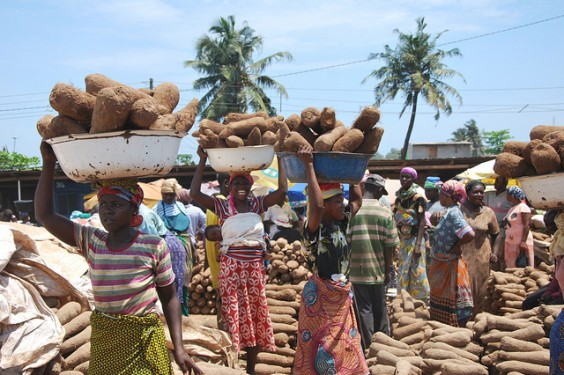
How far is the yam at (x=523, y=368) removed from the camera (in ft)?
14.7

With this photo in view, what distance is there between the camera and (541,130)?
343 cm

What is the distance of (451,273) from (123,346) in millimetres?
4099

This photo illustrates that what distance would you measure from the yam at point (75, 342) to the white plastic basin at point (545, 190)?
3076 mm

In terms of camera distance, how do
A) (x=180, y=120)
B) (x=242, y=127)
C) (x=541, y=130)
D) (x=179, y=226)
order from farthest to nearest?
(x=179, y=226), (x=242, y=127), (x=541, y=130), (x=180, y=120)

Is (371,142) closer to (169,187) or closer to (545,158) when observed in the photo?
(545,158)

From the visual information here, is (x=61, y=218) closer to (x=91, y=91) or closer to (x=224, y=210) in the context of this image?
(x=91, y=91)

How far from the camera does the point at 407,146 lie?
33.9m

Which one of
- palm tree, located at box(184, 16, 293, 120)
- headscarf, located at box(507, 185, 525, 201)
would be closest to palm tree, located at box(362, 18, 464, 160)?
palm tree, located at box(184, 16, 293, 120)

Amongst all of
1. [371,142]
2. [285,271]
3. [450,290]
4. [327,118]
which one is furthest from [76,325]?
[285,271]

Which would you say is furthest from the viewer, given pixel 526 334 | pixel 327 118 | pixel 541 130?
pixel 526 334

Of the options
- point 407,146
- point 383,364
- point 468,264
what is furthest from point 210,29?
point 383,364

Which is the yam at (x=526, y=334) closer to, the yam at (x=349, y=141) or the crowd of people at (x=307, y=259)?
the crowd of people at (x=307, y=259)

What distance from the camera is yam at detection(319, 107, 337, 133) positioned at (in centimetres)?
435

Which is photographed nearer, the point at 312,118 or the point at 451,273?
the point at 312,118
